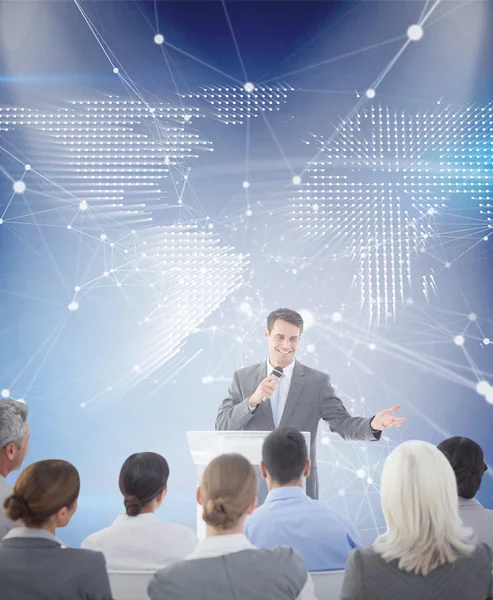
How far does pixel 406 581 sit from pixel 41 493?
3.14 ft

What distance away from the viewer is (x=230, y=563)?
1.60 meters

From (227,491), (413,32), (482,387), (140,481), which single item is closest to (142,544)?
(140,481)

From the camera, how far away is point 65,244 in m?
5.00

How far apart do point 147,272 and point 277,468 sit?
10.0ft

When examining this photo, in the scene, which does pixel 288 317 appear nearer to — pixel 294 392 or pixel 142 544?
pixel 294 392

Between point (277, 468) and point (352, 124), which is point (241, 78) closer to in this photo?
point (352, 124)

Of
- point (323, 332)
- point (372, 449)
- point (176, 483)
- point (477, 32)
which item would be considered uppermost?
point (477, 32)

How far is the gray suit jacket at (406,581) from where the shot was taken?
1592 mm

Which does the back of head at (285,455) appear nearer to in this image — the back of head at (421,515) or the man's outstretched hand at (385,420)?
the back of head at (421,515)

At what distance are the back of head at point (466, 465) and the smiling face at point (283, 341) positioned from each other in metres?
1.33

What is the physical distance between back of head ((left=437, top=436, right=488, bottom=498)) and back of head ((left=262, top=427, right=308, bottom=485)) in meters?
0.51

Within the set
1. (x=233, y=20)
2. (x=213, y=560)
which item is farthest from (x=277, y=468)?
(x=233, y=20)

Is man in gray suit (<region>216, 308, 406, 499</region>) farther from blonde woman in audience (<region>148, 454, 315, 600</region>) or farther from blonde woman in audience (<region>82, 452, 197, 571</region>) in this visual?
blonde woman in audience (<region>148, 454, 315, 600</region>)

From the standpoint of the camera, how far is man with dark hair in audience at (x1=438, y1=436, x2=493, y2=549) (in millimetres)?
2170
